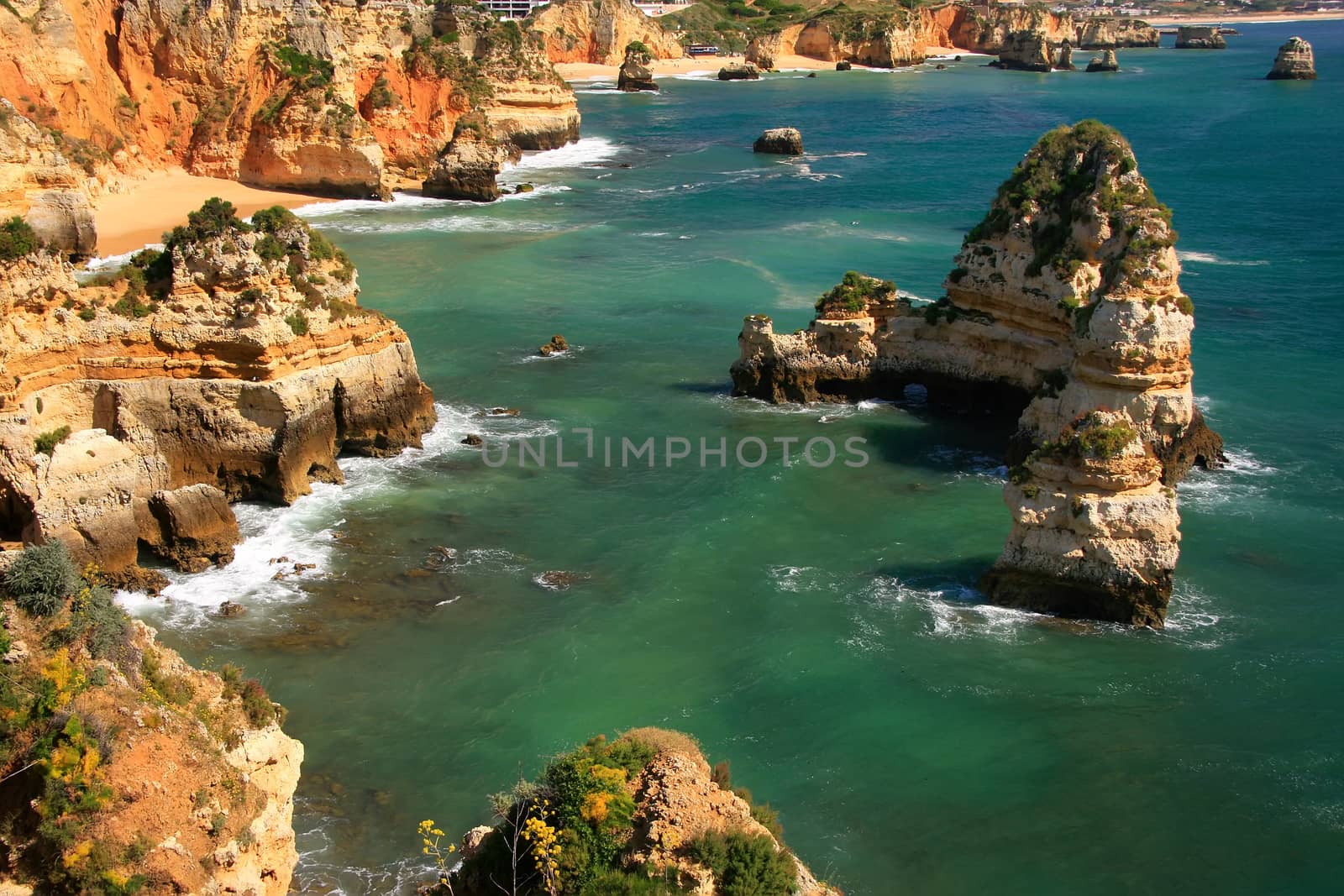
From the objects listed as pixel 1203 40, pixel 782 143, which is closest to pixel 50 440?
pixel 782 143

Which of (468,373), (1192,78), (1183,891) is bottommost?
(1183,891)

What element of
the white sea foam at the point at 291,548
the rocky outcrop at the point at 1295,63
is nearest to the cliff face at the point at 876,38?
the rocky outcrop at the point at 1295,63

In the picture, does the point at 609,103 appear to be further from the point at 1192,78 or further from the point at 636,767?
the point at 636,767

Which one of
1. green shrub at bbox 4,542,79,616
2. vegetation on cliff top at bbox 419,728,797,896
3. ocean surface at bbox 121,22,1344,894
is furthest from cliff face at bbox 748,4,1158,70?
vegetation on cliff top at bbox 419,728,797,896

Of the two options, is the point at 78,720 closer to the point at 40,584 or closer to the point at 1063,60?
the point at 40,584

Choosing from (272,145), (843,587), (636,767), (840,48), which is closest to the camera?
(636,767)

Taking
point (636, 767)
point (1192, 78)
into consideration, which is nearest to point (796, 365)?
point (636, 767)
